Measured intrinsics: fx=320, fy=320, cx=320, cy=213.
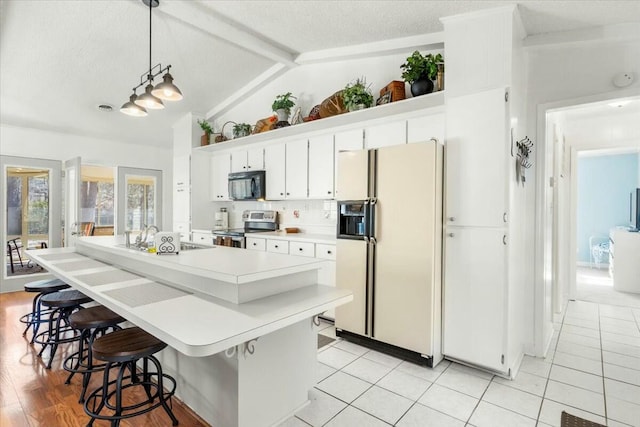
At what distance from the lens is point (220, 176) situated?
5.56 meters

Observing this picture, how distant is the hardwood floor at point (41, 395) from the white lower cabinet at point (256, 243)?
85.9 inches

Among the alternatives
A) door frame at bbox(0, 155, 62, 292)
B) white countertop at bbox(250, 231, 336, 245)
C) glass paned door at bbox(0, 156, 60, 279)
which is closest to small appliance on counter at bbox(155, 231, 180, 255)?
white countertop at bbox(250, 231, 336, 245)

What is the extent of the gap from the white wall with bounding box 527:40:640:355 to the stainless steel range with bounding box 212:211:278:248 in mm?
3352

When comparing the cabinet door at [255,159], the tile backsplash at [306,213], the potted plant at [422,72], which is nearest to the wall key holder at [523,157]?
the potted plant at [422,72]

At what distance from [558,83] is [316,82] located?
269cm

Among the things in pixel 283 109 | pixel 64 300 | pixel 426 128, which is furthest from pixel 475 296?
pixel 64 300

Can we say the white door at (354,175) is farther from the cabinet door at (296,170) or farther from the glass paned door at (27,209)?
the glass paned door at (27,209)

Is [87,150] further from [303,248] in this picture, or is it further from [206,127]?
[303,248]

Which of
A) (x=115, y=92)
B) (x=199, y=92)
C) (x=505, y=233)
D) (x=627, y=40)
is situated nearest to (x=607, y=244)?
(x=627, y=40)

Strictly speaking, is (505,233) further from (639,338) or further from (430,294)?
(639,338)

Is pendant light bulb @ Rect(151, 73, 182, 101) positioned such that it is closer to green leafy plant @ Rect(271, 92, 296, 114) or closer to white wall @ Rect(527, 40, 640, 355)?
green leafy plant @ Rect(271, 92, 296, 114)

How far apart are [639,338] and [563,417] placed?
7.06ft

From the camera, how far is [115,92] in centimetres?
436

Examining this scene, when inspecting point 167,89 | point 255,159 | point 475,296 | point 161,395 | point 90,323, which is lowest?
point 161,395
